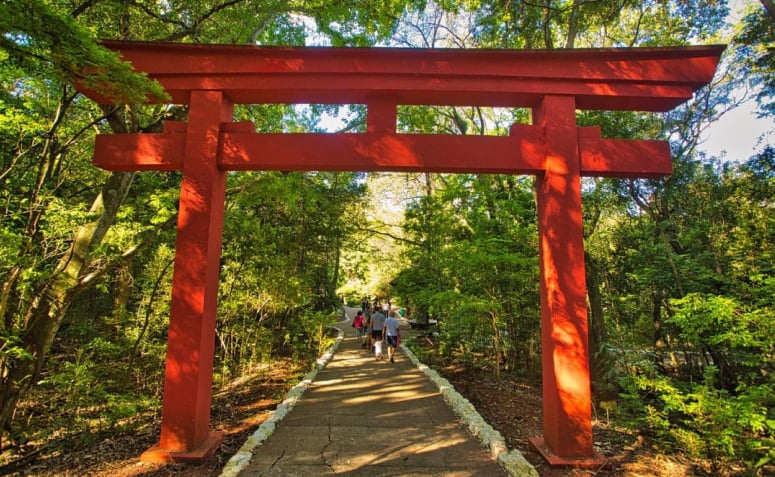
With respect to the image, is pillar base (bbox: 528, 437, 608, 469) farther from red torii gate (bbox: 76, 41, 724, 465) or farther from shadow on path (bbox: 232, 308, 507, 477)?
shadow on path (bbox: 232, 308, 507, 477)

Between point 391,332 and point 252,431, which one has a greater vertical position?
point 391,332

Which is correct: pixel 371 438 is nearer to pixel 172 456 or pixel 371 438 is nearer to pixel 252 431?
pixel 252 431

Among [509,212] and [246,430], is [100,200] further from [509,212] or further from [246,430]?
[509,212]

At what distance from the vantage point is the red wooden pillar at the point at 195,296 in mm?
4102

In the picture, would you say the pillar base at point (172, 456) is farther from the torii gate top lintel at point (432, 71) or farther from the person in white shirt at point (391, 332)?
the person in white shirt at point (391, 332)

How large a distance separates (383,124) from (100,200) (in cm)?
432

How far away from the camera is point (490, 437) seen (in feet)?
15.2

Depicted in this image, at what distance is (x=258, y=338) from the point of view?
32.1ft

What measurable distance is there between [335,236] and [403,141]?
9233 mm

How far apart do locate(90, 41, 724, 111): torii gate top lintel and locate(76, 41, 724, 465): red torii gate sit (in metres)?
0.01

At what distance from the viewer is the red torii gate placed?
4.27m

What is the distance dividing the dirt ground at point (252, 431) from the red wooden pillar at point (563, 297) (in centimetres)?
30

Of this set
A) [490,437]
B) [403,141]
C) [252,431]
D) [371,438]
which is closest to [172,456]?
[252,431]

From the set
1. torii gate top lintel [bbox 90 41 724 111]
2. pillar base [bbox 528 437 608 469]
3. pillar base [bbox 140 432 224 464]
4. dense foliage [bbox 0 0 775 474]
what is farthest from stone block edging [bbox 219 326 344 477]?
torii gate top lintel [bbox 90 41 724 111]
